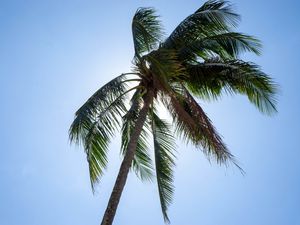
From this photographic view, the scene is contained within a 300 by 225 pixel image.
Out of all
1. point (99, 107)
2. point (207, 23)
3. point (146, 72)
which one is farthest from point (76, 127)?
point (207, 23)

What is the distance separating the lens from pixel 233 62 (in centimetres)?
985

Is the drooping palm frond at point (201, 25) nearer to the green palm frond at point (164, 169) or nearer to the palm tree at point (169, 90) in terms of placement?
the palm tree at point (169, 90)

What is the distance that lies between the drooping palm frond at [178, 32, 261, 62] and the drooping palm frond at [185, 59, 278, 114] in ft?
1.23

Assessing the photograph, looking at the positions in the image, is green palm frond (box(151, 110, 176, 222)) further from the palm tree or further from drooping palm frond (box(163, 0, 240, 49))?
drooping palm frond (box(163, 0, 240, 49))

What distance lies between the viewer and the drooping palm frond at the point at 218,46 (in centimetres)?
1014

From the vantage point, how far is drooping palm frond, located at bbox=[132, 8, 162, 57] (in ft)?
32.0

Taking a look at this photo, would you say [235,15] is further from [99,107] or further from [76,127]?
[76,127]

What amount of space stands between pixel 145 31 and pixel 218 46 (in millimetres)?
2136

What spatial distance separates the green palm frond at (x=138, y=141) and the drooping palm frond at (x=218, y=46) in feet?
5.54

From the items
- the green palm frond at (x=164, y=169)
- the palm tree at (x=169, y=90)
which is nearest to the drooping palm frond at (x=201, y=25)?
the palm tree at (x=169, y=90)

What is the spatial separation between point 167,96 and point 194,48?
1.90 m

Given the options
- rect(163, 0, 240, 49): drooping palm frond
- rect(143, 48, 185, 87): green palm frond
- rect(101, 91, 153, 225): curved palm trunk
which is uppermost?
rect(163, 0, 240, 49): drooping palm frond

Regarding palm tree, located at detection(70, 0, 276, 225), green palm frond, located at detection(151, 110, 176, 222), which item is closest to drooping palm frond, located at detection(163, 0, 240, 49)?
palm tree, located at detection(70, 0, 276, 225)

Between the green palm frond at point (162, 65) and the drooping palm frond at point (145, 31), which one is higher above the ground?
the drooping palm frond at point (145, 31)
